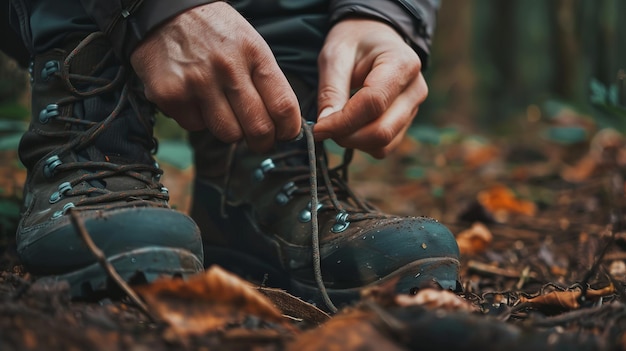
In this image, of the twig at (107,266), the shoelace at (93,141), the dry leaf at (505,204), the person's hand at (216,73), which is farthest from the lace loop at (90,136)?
the dry leaf at (505,204)

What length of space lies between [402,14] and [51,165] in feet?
2.79

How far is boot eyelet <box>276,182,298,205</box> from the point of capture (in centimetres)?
152

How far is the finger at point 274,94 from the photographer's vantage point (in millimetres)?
1283

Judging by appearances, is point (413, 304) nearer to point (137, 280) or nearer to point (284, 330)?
point (284, 330)

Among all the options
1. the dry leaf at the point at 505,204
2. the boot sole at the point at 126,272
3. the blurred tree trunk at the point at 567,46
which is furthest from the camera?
the blurred tree trunk at the point at 567,46

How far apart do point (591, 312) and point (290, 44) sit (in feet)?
3.16

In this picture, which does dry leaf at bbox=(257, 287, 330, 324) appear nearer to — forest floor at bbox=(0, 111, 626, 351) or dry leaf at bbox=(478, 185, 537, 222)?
forest floor at bbox=(0, 111, 626, 351)

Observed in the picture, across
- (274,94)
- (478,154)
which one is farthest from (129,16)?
(478,154)

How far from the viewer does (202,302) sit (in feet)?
3.01

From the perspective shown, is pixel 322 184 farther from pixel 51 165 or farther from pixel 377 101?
pixel 51 165

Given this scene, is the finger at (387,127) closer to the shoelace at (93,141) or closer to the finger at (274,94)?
the finger at (274,94)

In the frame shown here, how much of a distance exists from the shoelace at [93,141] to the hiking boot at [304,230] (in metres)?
0.28

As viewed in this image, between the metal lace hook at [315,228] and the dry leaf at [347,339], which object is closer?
the dry leaf at [347,339]

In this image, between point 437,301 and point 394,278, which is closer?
point 437,301
